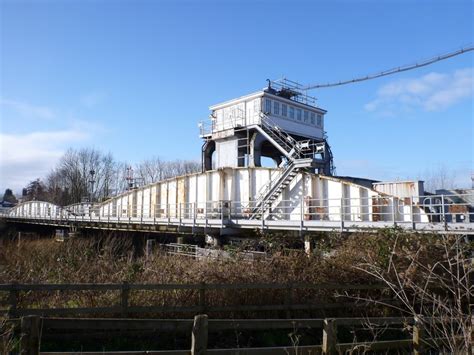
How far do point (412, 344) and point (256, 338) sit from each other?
3792mm

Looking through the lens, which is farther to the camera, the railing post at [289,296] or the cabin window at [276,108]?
the cabin window at [276,108]

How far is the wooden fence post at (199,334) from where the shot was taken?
5.31 m

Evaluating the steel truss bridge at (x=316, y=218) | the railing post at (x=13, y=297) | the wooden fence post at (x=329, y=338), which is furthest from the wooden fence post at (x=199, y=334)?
the steel truss bridge at (x=316, y=218)

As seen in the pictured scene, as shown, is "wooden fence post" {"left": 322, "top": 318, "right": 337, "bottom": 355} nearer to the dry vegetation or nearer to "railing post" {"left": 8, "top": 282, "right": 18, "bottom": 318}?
the dry vegetation

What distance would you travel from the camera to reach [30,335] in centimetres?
502

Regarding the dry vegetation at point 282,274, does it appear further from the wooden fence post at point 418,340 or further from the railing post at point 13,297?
the wooden fence post at point 418,340

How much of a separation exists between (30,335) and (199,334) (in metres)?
2.04

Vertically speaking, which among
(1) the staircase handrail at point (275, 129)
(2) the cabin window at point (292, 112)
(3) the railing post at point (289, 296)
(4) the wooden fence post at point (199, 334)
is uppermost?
(2) the cabin window at point (292, 112)

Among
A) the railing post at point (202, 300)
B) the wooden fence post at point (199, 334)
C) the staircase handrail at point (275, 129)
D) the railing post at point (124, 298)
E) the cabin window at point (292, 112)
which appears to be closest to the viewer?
the wooden fence post at point (199, 334)

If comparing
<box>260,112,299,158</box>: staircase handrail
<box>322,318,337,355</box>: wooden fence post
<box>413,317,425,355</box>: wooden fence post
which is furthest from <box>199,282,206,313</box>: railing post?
<box>260,112,299,158</box>: staircase handrail

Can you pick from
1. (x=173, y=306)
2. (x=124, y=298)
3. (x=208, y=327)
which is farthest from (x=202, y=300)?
(x=208, y=327)

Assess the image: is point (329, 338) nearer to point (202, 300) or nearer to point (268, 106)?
point (202, 300)

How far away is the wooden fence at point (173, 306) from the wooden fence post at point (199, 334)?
3372 millimetres

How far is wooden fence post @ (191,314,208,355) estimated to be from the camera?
5.31 meters
